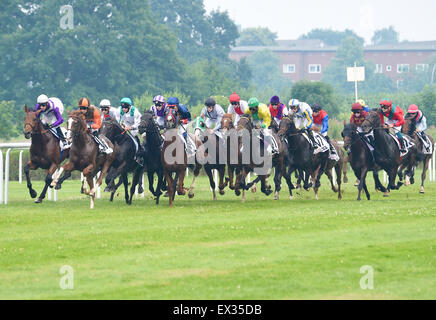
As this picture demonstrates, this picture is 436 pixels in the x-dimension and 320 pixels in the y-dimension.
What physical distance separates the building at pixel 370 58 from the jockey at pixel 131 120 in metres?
109

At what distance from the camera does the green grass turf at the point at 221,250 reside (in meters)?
9.28

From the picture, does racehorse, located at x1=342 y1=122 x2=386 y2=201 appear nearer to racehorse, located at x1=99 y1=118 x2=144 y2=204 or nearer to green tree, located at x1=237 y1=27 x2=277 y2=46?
racehorse, located at x1=99 y1=118 x2=144 y2=204

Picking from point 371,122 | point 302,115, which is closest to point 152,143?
point 302,115

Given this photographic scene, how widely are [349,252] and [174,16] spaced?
75.8 meters

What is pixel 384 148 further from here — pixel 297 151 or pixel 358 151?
pixel 297 151

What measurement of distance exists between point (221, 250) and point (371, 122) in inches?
335

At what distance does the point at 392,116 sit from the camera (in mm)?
20828

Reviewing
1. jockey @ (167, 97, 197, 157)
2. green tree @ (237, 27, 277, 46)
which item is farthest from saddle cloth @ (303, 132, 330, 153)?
green tree @ (237, 27, 277, 46)

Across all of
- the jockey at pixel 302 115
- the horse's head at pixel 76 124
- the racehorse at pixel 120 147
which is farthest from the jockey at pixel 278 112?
the horse's head at pixel 76 124

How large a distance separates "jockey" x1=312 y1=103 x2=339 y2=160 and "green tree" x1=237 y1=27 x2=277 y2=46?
134m

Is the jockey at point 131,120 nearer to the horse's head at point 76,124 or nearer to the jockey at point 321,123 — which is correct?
the horse's head at point 76,124

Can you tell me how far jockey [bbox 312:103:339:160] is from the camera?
21.2m
